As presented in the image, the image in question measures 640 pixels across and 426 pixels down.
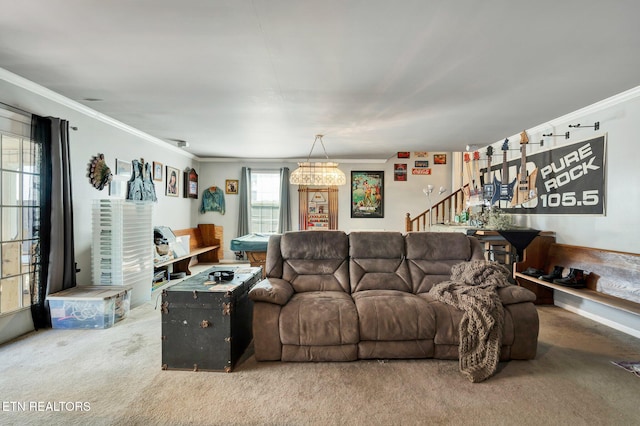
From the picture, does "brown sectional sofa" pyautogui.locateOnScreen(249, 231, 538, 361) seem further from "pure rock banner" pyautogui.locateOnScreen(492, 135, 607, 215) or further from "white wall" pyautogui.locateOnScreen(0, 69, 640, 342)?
"pure rock banner" pyautogui.locateOnScreen(492, 135, 607, 215)

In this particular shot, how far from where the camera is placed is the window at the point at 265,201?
7395mm

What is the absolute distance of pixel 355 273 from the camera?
308 cm

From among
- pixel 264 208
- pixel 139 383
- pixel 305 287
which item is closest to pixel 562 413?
pixel 305 287

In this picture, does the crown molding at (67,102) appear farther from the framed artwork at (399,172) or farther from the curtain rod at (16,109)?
the framed artwork at (399,172)

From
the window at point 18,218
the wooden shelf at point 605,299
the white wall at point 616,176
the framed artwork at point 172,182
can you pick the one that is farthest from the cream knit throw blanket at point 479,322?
the framed artwork at point 172,182

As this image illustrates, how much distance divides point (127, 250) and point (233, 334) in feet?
7.19

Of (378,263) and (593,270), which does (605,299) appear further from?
(378,263)

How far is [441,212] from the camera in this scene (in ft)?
24.7

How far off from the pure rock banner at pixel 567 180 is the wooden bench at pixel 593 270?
464 mm

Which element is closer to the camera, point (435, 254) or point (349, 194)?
point (435, 254)

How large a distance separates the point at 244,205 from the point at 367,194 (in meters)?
2.85

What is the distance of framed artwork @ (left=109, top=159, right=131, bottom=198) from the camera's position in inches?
171

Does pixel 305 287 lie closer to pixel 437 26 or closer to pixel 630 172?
pixel 437 26

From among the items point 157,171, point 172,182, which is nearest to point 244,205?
point 172,182
